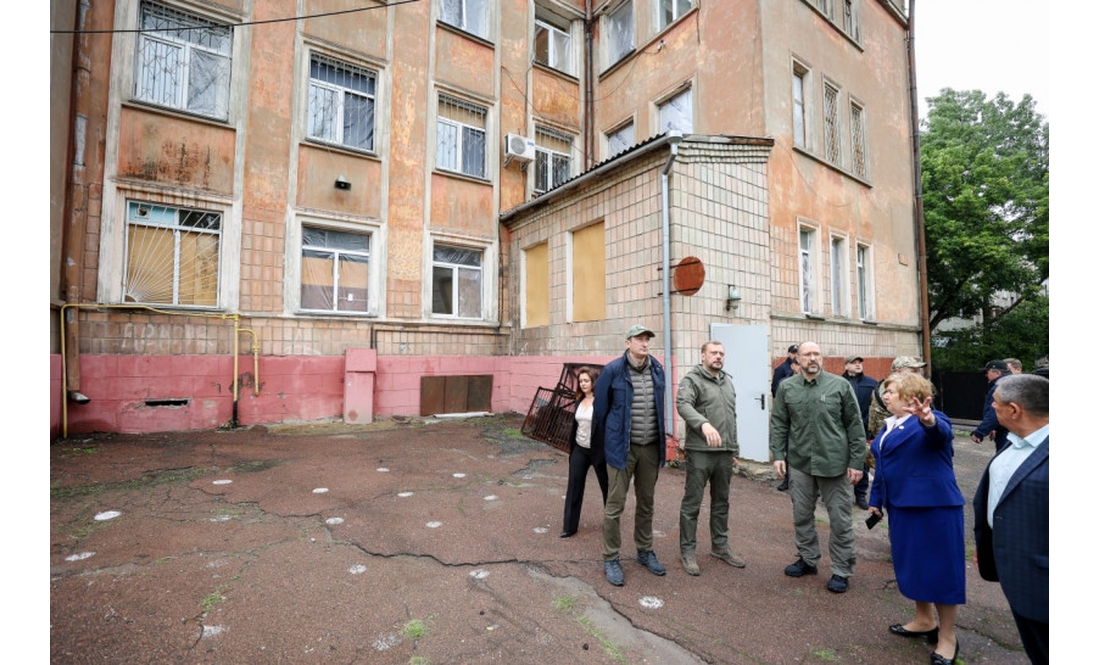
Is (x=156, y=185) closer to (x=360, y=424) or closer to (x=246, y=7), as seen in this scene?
(x=246, y=7)

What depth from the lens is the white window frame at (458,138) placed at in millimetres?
11281

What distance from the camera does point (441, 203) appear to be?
11.0m

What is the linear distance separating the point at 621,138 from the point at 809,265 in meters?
5.90

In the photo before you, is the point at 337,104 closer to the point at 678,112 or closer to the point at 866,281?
the point at 678,112

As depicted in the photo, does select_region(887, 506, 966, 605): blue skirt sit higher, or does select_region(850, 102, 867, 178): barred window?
select_region(850, 102, 867, 178): barred window

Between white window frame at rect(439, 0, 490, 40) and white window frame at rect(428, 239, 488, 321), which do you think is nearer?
white window frame at rect(428, 239, 488, 321)

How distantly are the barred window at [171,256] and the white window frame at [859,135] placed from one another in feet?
45.5

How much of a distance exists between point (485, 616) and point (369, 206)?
8899mm

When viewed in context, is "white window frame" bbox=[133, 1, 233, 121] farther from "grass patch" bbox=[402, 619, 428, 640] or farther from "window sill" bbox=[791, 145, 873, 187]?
"window sill" bbox=[791, 145, 873, 187]

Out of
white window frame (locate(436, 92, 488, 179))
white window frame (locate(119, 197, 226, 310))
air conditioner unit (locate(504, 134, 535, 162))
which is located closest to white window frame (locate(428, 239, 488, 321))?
white window frame (locate(436, 92, 488, 179))

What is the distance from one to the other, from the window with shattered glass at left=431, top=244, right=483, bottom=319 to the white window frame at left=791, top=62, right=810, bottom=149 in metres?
7.33

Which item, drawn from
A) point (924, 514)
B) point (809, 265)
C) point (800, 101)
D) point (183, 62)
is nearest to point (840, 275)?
point (809, 265)

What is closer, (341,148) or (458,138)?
(341,148)

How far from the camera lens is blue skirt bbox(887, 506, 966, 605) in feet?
9.05
